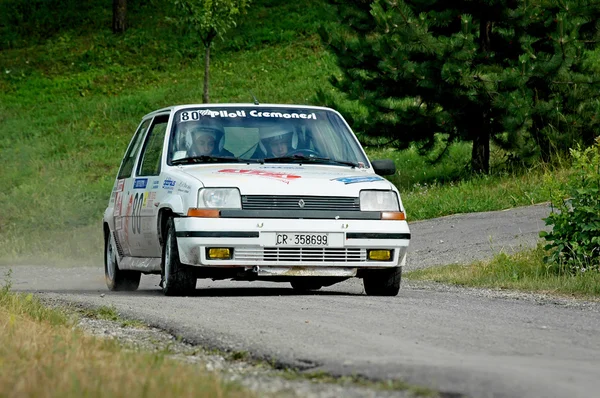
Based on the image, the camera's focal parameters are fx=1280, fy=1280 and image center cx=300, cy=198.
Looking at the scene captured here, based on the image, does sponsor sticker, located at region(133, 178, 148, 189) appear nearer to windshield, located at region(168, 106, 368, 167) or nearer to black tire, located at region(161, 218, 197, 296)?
windshield, located at region(168, 106, 368, 167)

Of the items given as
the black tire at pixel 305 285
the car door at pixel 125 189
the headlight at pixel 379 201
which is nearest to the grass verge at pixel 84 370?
the headlight at pixel 379 201

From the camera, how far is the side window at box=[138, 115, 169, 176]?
12205mm

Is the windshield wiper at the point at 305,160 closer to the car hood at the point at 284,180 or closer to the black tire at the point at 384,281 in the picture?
the car hood at the point at 284,180

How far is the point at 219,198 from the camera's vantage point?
10.7m

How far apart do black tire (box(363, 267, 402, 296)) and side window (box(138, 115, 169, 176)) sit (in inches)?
87.8

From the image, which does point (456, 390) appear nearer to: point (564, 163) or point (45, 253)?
point (45, 253)

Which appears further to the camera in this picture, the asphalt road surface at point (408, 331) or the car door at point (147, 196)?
the car door at point (147, 196)

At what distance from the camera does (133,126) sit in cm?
3975

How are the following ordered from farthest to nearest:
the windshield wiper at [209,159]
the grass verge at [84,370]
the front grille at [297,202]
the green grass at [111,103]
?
the green grass at [111,103] → the windshield wiper at [209,159] → the front grille at [297,202] → the grass verge at [84,370]

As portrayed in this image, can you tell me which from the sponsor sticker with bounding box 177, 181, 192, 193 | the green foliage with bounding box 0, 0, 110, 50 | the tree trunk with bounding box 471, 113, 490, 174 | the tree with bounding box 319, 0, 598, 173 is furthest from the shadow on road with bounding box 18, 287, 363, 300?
the green foliage with bounding box 0, 0, 110, 50

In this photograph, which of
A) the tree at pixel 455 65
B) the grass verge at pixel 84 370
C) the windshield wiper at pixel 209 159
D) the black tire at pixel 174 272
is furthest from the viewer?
the tree at pixel 455 65

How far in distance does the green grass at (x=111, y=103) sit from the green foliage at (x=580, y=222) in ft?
30.4

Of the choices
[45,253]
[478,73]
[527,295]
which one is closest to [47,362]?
[527,295]

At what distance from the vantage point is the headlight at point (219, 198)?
10.7m
